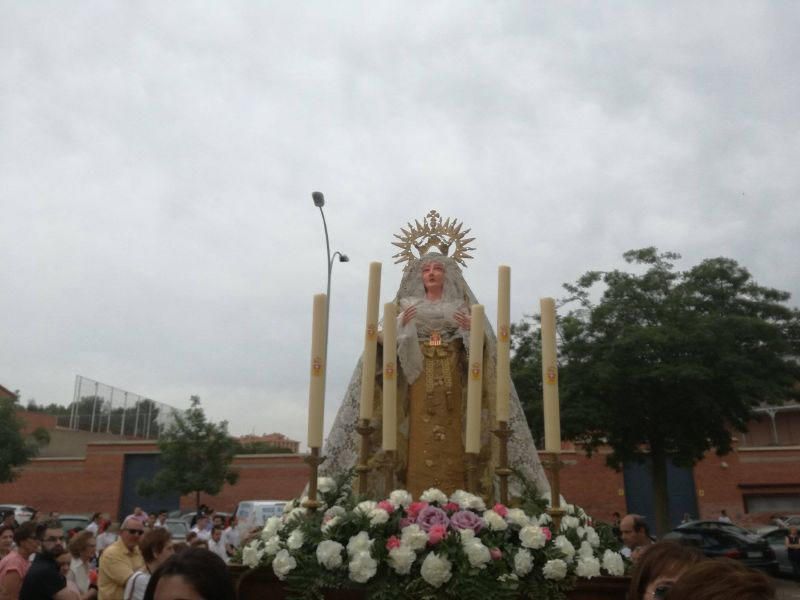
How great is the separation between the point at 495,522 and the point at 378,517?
0.61 m

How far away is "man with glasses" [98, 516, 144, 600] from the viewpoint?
5.51m

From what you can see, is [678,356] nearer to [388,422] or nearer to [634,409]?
[634,409]

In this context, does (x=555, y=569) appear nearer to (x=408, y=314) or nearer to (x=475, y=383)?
(x=475, y=383)

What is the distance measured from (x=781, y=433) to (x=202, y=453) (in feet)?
101

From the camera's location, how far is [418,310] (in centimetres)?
595

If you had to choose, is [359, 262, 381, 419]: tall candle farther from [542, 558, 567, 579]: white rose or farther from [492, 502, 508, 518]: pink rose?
[542, 558, 567, 579]: white rose

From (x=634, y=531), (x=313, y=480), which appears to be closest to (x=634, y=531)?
(x=634, y=531)

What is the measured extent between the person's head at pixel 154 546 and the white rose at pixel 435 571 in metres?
2.50

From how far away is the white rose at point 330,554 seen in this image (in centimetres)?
347

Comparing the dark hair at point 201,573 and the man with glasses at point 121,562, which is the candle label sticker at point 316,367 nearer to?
the dark hair at point 201,573


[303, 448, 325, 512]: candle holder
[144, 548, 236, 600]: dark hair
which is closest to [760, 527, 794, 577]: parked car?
[303, 448, 325, 512]: candle holder

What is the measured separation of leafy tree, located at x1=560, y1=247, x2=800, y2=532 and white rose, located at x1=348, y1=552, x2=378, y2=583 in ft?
45.1

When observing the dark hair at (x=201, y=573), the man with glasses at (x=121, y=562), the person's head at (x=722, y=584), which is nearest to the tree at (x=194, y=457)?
the man with glasses at (x=121, y=562)

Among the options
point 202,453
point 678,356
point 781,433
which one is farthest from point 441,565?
point 781,433
